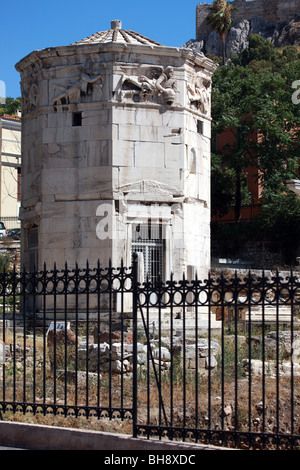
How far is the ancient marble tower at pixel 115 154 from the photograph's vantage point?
60.8 feet

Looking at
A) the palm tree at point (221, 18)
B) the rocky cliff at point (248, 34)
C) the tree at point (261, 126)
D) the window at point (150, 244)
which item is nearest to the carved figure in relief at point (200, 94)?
the window at point (150, 244)

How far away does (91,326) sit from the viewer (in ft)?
57.8

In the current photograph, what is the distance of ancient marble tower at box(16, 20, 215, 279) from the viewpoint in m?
18.5

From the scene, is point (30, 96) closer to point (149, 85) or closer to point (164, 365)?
point (149, 85)

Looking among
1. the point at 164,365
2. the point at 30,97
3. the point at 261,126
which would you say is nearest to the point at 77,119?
the point at 30,97

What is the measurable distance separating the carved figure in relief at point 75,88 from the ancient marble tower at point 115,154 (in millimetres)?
25

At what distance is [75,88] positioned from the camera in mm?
18766

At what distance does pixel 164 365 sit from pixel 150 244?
610 centimetres

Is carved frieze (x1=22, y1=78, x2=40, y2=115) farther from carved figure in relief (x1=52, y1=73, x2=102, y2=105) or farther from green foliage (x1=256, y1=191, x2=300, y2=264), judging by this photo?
green foliage (x1=256, y1=191, x2=300, y2=264)

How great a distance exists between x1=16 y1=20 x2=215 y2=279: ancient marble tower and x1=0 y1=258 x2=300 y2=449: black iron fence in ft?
4.67

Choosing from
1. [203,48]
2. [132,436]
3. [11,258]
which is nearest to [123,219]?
[132,436]

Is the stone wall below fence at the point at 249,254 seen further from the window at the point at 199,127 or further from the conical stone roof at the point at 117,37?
the conical stone roof at the point at 117,37

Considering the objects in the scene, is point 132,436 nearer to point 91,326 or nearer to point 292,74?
point 91,326

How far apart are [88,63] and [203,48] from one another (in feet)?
225
